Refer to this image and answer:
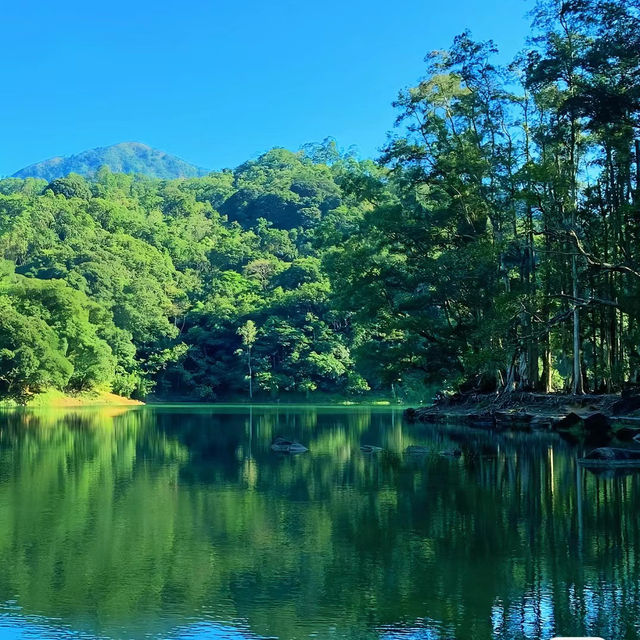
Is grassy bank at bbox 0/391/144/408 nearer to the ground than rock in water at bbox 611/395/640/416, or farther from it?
nearer to the ground

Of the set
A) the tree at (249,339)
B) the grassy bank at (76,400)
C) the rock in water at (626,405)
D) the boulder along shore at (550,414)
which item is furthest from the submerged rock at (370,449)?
the tree at (249,339)

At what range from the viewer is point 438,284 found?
35.4 meters

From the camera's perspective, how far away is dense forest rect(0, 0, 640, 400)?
27.4 metres

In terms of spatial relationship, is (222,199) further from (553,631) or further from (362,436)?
(553,631)

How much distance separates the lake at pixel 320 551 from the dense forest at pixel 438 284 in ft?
42.3

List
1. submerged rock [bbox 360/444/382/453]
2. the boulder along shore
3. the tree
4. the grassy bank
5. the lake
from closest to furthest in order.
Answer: the lake < submerged rock [bbox 360/444/382/453] < the boulder along shore < the grassy bank < the tree

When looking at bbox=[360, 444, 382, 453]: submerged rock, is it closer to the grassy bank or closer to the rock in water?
Answer: the rock in water

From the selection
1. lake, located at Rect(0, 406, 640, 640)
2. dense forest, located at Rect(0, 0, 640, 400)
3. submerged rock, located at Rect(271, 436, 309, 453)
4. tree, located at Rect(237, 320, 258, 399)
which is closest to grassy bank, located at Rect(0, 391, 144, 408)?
dense forest, located at Rect(0, 0, 640, 400)

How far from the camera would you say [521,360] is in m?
35.0

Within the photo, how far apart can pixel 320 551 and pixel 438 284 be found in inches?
1069

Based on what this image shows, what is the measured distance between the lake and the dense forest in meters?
12.9

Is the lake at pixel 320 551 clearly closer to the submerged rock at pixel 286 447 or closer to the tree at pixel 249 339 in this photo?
the submerged rock at pixel 286 447

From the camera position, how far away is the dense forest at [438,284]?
1080 inches

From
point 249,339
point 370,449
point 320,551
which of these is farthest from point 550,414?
point 249,339
